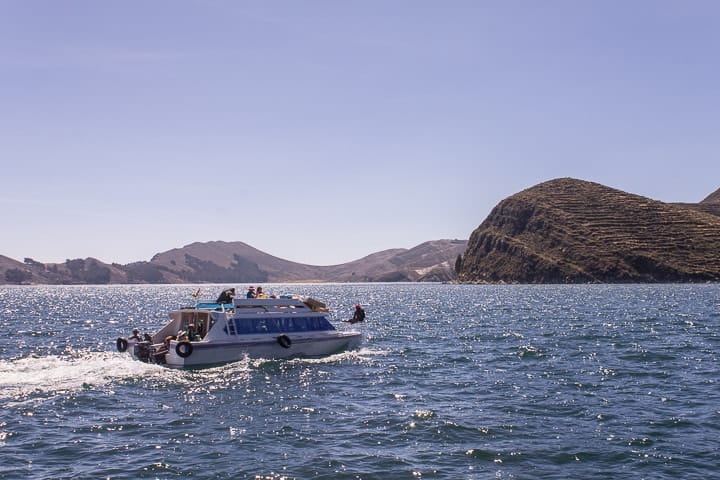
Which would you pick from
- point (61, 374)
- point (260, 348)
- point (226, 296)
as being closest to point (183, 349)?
point (260, 348)

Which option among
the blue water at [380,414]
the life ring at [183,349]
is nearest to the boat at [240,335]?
the life ring at [183,349]

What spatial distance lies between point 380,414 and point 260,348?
17236mm

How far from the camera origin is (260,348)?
4156 cm

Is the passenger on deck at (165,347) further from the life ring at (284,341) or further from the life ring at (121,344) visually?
the life ring at (284,341)

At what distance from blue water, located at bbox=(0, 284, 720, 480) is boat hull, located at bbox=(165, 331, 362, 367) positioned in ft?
3.19

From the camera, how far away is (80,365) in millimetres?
39188

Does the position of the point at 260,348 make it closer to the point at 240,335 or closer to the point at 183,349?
the point at 240,335

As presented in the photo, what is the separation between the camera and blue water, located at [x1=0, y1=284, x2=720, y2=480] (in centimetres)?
1930

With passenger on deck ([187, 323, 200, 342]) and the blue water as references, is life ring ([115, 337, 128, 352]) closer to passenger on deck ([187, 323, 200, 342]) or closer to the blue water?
the blue water

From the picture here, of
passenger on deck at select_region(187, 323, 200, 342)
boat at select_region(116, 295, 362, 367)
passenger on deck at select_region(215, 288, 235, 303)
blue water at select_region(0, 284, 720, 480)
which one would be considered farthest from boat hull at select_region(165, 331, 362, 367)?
passenger on deck at select_region(215, 288, 235, 303)

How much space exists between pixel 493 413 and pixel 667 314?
2270 inches

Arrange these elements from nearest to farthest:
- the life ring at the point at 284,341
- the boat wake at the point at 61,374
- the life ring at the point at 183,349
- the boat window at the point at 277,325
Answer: the boat wake at the point at 61,374 < the life ring at the point at 183,349 < the boat window at the point at 277,325 < the life ring at the point at 284,341

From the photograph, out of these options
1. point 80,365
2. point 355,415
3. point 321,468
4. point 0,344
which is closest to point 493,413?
point 355,415

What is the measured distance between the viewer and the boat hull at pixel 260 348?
3825cm
